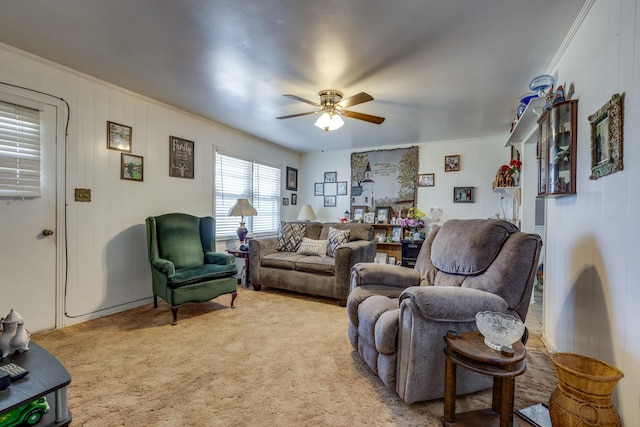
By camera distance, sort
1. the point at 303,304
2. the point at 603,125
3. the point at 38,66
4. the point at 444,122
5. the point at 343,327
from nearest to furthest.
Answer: the point at 603,125, the point at 38,66, the point at 343,327, the point at 303,304, the point at 444,122

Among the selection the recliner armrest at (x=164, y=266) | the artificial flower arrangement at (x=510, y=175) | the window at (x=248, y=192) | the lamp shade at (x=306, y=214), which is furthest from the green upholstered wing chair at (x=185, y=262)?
the artificial flower arrangement at (x=510, y=175)

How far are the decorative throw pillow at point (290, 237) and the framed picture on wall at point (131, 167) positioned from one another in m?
1.89

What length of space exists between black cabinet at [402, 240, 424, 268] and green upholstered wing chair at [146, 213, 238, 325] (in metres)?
2.72

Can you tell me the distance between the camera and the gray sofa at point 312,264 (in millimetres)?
3357

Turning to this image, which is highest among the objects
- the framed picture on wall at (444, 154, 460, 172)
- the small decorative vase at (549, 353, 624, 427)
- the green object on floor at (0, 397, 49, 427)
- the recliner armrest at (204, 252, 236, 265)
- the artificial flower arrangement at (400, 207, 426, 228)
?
the framed picture on wall at (444, 154, 460, 172)

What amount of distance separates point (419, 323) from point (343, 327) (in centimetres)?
132

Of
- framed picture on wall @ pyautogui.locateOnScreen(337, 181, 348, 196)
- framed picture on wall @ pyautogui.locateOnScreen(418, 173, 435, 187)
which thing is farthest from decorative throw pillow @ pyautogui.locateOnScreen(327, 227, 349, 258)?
framed picture on wall @ pyautogui.locateOnScreen(418, 173, 435, 187)

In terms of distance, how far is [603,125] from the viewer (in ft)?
4.85

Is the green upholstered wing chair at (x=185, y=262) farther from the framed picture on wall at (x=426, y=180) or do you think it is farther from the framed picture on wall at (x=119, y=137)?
the framed picture on wall at (x=426, y=180)

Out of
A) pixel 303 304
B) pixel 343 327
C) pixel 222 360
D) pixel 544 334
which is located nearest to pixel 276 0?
pixel 222 360

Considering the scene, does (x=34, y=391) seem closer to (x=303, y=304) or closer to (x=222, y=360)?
(x=222, y=360)

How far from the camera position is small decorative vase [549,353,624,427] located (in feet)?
3.57

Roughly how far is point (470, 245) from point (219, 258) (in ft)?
8.45

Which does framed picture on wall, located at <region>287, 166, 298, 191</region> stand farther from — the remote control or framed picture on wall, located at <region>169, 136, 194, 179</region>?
the remote control
